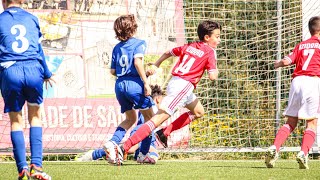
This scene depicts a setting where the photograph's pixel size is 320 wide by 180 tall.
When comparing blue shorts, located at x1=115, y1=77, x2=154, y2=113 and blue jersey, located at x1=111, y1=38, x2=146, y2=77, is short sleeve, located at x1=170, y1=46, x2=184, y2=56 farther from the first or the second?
blue shorts, located at x1=115, y1=77, x2=154, y2=113

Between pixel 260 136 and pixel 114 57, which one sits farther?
pixel 260 136

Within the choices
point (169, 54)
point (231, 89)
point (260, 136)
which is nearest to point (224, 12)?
point (231, 89)

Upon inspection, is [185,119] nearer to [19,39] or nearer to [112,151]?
[112,151]

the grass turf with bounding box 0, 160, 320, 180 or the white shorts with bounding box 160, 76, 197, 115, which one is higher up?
the white shorts with bounding box 160, 76, 197, 115

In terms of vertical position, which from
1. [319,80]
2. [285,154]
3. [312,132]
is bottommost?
[285,154]

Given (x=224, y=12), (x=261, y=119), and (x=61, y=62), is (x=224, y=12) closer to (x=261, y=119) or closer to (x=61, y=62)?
(x=261, y=119)

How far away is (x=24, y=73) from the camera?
6785mm

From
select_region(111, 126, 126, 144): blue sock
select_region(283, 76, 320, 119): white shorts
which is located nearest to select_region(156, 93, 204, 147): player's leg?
select_region(111, 126, 126, 144): blue sock

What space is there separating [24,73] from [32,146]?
0.65 metres

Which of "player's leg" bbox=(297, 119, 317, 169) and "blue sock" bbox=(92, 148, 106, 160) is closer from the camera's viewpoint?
"player's leg" bbox=(297, 119, 317, 169)

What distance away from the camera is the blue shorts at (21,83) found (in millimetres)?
6766

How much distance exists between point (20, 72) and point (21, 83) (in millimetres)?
94

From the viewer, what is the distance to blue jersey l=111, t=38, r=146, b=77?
927 centimetres

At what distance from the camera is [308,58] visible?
9023mm
